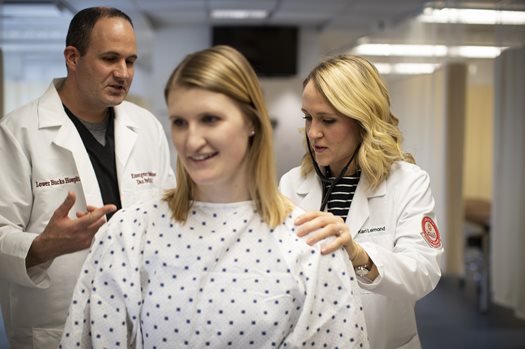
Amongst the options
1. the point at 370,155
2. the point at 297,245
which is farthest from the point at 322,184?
the point at 297,245

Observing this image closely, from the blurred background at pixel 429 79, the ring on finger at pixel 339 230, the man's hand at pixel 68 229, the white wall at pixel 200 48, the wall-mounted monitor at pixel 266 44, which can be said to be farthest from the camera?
the wall-mounted monitor at pixel 266 44

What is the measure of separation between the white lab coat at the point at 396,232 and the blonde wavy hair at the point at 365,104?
0.05 metres

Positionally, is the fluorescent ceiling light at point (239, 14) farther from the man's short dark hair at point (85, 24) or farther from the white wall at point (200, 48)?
the man's short dark hair at point (85, 24)

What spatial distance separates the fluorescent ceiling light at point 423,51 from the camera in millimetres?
5363

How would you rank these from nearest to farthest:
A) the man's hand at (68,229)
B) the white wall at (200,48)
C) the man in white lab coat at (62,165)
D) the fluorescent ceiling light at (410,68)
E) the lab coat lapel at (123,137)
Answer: the man's hand at (68,229) → the man in white lab coat at (62,165) → the lab coat lapel at (123,137) → the fluorescent ceiling light at (410,68) → the white wall at (200,48)

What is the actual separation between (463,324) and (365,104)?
371 centimetres

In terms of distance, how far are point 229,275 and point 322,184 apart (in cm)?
66

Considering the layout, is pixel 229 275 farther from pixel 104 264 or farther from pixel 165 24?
pixel 165 24

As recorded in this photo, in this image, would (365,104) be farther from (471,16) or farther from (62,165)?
(471,16)

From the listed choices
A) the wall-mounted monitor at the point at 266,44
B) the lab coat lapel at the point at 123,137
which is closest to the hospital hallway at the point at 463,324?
the lab coat lapel at the point at 123,137

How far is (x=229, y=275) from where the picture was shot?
132 cm

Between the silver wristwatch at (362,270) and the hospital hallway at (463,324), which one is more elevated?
the silver wristwatch at (362,270)

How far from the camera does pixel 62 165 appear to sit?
1902mm

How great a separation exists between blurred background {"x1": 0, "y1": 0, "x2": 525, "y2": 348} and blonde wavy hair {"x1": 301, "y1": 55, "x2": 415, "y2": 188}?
43.9 inches
